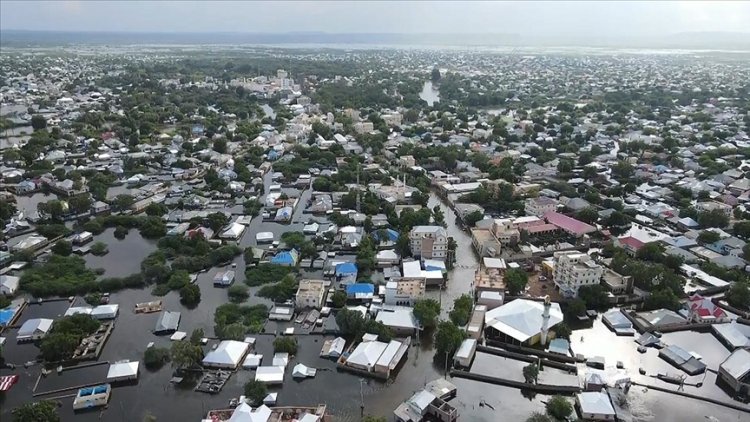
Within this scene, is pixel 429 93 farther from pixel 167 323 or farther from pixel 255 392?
pixel 255 392

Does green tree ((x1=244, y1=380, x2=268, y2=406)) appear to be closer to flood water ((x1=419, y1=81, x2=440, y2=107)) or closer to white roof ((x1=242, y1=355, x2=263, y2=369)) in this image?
white roof ((x1=242, y1=355, x2=263, y2=369))

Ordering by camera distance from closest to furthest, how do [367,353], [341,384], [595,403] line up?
[595,403] → [341,384] → [367,353]

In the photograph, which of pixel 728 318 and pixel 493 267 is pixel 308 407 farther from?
pixel 728 318

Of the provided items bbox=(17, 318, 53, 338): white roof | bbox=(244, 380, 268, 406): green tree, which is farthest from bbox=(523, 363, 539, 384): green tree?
bbox=(17, 318, 53, 338): white roof

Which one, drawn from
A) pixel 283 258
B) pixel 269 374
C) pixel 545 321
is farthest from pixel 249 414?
pixel 283 258

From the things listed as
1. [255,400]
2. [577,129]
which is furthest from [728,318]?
[577,129]

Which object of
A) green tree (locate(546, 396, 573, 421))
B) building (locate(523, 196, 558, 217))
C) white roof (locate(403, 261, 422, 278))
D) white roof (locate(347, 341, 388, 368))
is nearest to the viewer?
green tree (locate(546, 396, 573, 421))
